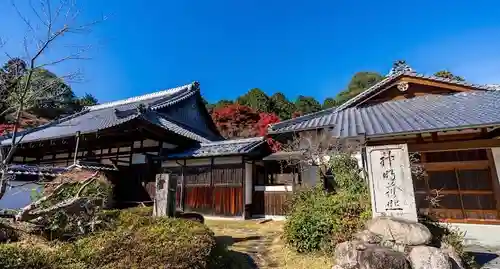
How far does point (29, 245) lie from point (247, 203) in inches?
364

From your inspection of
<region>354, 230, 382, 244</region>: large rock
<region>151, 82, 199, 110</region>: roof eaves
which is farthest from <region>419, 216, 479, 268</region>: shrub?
<region>151, 82, 199, 110</region>: roof eaves

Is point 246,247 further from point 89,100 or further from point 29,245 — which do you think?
point 89,100

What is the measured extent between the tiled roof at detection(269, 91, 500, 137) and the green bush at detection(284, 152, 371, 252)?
6.90 ft

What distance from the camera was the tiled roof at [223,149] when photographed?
1339 centimetres

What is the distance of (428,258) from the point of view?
4527 millimetres

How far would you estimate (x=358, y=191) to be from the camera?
22.6 ft

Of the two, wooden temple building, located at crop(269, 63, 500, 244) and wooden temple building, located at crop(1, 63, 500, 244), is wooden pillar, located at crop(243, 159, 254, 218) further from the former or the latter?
wooden temple building, located at crop(269, 63, 500, 244)

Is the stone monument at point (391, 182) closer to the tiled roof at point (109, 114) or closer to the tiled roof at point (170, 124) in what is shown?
the tiled roof at point (170, 124)

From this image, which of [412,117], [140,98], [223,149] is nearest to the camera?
[412,117]

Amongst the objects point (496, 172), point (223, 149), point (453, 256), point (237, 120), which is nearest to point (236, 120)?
point (237, 120)

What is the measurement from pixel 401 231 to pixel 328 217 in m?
1.52

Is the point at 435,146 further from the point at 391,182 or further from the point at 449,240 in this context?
the point at 449,240

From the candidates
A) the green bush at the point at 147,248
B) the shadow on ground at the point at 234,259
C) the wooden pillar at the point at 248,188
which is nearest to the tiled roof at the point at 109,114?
the wooden pillar at the point at 248,188

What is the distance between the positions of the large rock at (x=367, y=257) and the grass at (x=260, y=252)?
0.56m
